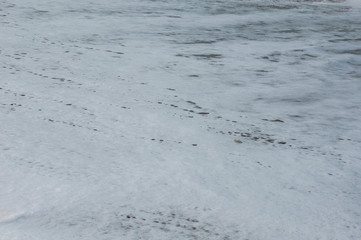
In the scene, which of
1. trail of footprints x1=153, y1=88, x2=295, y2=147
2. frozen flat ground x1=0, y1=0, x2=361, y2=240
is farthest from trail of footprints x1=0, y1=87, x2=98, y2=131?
trail of footprints x1=153, y1=88, x2=295, y2=147

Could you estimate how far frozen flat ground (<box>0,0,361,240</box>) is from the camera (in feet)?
4.70

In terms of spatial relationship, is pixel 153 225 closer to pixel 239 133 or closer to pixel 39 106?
pixel 239 133

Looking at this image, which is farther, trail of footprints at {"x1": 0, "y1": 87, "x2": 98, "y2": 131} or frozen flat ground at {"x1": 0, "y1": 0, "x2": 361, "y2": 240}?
trail of footprints at {"x1": 0, "y1": 87, "x2": 98, "y2": 131}

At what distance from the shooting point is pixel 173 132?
2119mm

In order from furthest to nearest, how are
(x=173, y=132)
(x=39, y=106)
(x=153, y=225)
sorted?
(x=39, y=106), (x=173, y=132), (x=153, y=225)

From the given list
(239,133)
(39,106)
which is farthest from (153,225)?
(39,106)

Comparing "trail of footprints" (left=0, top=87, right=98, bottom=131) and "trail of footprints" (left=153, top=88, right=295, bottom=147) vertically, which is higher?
"trail of footprints" (left=0, top=87, right=98, bottom=131)

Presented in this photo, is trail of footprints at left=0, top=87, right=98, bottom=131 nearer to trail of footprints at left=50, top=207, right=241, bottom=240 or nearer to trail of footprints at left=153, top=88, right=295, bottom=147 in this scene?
trail of footprints at left=153, top=88, right=295, bottom=147

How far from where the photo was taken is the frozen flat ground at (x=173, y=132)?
143cm

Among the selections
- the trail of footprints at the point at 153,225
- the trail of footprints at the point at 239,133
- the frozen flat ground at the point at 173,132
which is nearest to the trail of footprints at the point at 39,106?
the frozen flat ground at the point at 173,132

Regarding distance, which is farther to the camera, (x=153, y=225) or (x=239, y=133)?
(x=239, y=133)

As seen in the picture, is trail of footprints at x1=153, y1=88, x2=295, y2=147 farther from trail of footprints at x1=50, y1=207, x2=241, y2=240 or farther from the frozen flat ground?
trail of footprints at x1=50, y1=207, x2=241, y2=240

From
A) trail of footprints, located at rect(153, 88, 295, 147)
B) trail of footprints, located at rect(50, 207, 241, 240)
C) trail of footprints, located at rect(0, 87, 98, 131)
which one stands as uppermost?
trail of footprints, located at rect(0, 87, 98, 131)

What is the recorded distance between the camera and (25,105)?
2.28 meters
